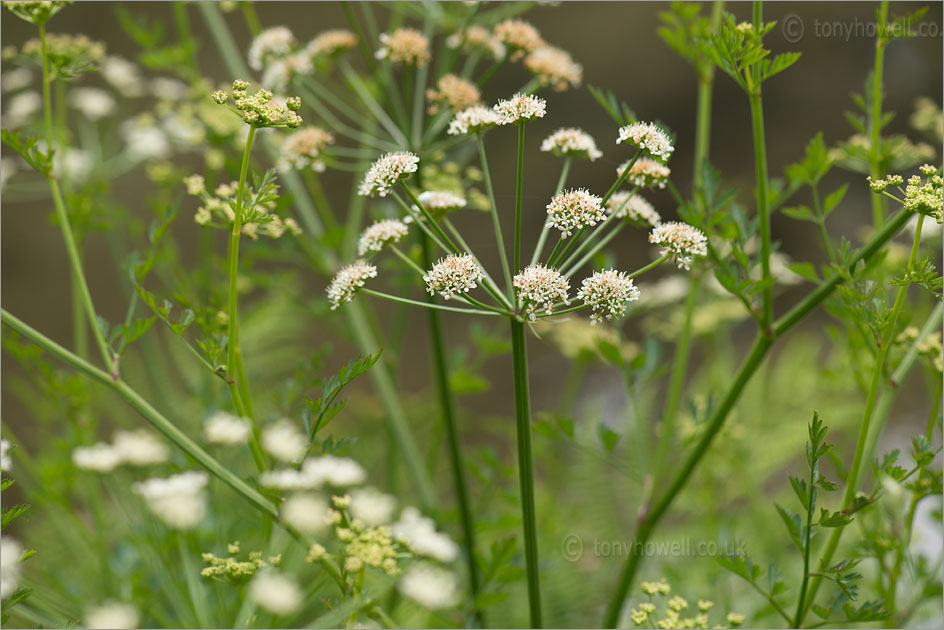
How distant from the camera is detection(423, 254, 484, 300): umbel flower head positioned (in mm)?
712

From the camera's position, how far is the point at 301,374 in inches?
38.1

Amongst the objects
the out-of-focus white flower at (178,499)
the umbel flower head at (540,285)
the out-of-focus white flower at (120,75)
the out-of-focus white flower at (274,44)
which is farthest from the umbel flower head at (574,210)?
the out-of-focus white flower at (120,75)

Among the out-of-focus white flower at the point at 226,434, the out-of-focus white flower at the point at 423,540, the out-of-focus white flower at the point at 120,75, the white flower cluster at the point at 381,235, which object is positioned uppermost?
the out-of-focus white flower at the point at 120,75

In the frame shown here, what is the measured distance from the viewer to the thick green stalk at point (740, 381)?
2.87 feet

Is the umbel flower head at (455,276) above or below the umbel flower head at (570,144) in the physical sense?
below

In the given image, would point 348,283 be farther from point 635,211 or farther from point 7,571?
point 7,571

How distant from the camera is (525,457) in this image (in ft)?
2.60

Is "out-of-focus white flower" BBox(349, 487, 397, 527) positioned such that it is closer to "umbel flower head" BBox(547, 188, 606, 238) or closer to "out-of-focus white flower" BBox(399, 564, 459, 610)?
"out-of-focus white flower" BBox(399, 564, 459, 610)

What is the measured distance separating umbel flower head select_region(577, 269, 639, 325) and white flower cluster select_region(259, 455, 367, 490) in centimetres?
34

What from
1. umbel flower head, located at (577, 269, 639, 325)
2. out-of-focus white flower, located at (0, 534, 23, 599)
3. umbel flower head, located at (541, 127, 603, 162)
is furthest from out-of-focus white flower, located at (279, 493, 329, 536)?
umbel flower head, located at (541, 127, 603, 162)

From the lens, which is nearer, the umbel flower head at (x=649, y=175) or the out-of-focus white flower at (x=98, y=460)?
the umbel flower head at (x=649, y=175)

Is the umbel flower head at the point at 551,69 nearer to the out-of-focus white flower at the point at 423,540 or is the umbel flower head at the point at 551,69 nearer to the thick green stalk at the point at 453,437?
the thick green stalk at the point at 453,437

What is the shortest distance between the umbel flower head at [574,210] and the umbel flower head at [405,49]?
47 centimetres

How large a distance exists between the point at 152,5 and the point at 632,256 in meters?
2.72
